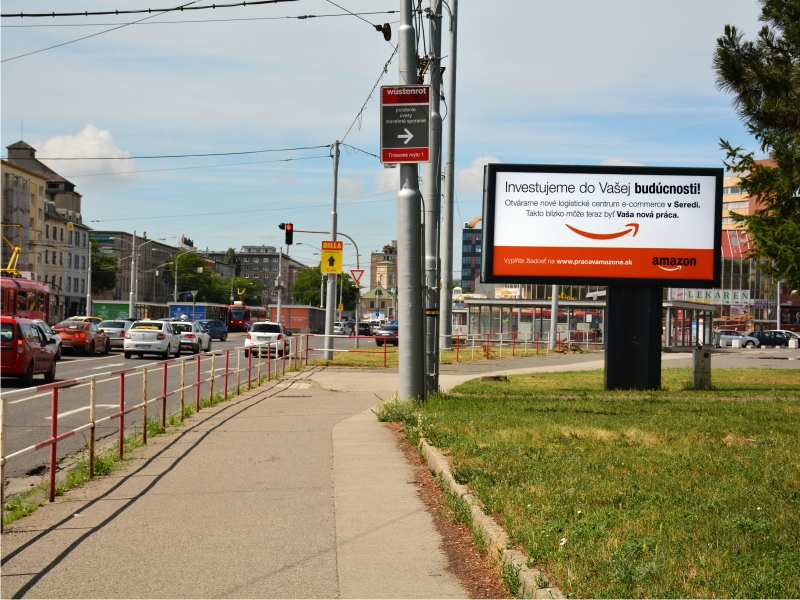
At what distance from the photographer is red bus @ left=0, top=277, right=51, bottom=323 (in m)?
38.2

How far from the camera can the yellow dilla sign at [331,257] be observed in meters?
33.4

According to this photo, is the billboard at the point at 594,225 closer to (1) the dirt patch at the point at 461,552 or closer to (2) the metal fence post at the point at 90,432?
(1) the dirt patch at the point at 461,552

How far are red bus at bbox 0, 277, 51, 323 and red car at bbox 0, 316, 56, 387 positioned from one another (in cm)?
1635

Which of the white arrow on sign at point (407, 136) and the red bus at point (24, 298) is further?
the red bus at point (24, 298)

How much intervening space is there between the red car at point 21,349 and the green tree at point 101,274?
355ft

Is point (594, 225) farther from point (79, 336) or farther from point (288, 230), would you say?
point (79, 336)

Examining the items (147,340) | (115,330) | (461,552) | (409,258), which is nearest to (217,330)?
(115,330)

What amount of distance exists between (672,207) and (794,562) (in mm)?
16271

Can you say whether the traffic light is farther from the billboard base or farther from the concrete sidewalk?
the concrete sidewalk

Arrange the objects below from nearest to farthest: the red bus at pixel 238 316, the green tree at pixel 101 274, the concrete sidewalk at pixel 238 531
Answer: the concrete sidewalk at pixel 238 531 → the red bus at pixel 238 316 → the green tree at pixel 101 274

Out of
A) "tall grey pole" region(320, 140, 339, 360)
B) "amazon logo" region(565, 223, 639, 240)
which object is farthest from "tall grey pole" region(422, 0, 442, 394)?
"tall grey pole" region(320, 140, 339, 360)

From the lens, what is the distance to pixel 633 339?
20969mm

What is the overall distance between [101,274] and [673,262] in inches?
4636

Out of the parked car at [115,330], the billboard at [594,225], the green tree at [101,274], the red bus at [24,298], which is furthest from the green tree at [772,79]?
the green tree at [101,274]
